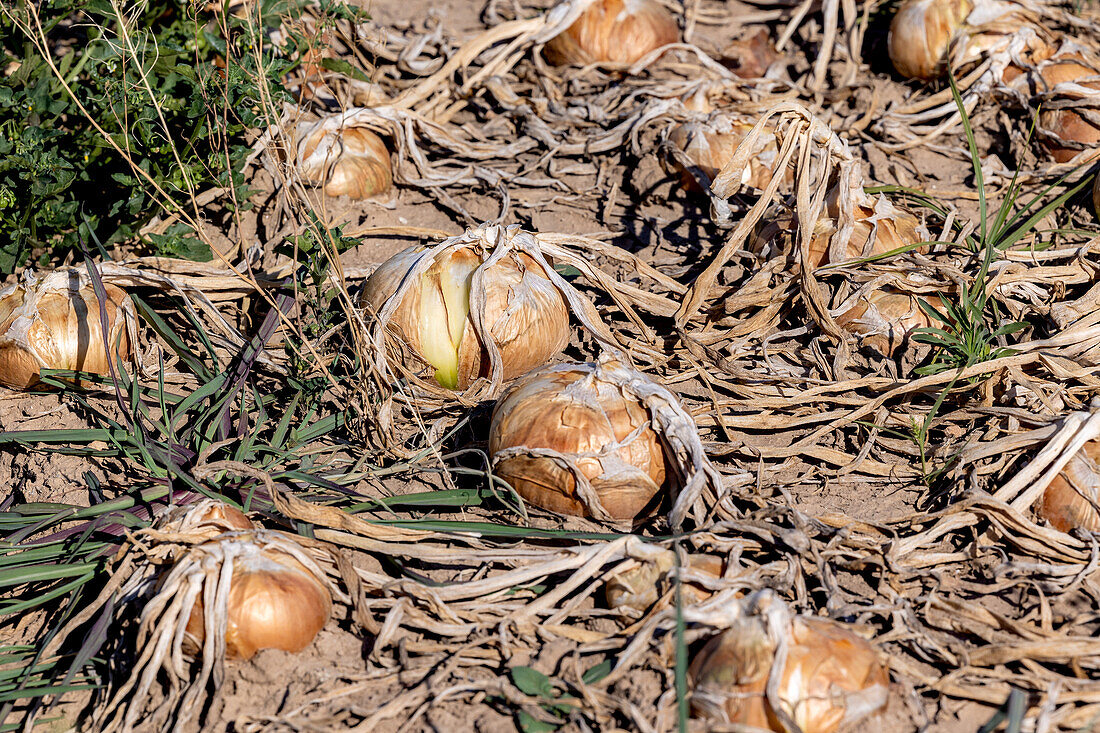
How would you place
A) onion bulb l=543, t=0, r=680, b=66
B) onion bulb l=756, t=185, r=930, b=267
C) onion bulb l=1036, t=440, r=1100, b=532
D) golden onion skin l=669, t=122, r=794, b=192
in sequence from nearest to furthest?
onion bulb l=1036, t=440, r=1100, b=532, onion bulb l=756, t=185, r=930, b=267, golden onion skin l=669, t=122, r=794, b=192, onion bulb l=543, t=0, r=680, b=66

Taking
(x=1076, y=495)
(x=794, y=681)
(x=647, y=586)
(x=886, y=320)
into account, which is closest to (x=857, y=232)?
(x=886, y=320)

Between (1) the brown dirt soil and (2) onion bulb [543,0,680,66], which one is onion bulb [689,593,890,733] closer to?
(1) the brown dirt soil

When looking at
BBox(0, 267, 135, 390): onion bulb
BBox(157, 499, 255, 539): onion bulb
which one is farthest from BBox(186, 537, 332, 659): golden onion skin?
BBox(0, 267, 135, 390): onion bulb

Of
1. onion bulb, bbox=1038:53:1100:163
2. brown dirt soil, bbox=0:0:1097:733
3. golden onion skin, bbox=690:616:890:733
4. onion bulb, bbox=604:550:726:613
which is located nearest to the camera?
golden onion skin, bbox=690:616:890:733

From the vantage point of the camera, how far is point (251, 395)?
6.89ft

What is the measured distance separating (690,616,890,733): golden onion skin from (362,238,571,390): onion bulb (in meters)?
0.84

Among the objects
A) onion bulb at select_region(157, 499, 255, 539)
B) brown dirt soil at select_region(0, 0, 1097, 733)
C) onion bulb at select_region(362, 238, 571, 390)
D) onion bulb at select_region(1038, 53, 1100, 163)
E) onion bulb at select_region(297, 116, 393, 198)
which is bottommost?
brown dirt soil at select_region(0, 0, 1097, 733)

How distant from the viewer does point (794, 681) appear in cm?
131

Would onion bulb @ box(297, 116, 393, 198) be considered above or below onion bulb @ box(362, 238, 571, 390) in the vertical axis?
above

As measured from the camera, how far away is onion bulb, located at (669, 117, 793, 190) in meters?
2.60

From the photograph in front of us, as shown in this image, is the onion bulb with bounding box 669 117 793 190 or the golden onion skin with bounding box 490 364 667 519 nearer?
the golden onion skin with bounding box 490 364 667 519

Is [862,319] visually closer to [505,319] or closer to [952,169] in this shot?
[505,319]

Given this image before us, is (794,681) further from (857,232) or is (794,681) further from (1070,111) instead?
(1070,111)

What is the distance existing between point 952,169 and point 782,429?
53.7 inches
